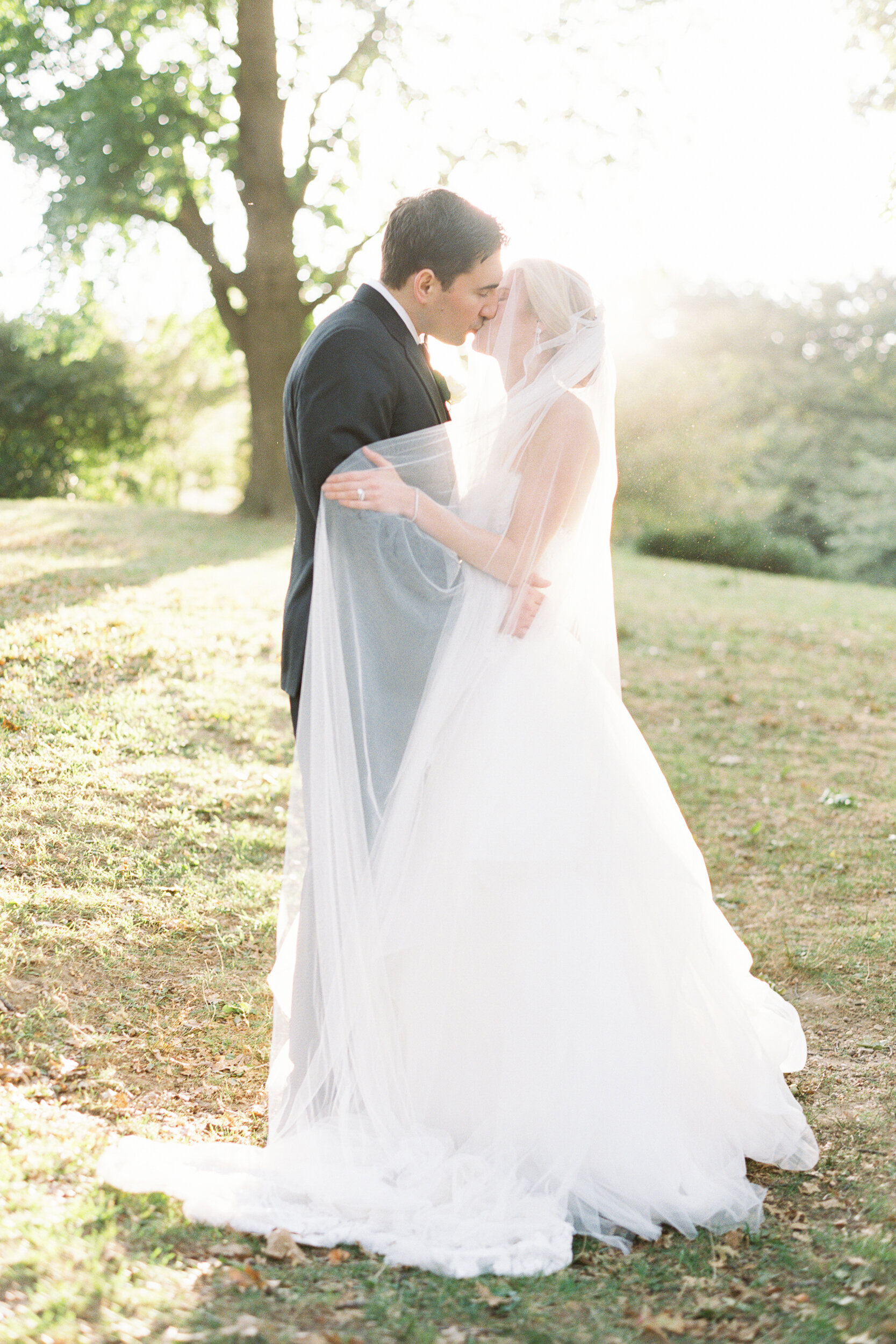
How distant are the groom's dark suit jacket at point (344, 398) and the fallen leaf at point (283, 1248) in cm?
163

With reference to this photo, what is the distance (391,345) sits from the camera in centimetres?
322

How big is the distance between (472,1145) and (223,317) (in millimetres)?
15751

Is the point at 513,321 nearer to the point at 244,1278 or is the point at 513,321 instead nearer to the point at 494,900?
the point at 494,900

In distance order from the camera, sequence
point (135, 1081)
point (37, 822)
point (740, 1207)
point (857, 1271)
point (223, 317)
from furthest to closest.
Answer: point (223, 317)
point (37, 822)
point (135, 1081)
point (740, 1207)
point (857, 1271)

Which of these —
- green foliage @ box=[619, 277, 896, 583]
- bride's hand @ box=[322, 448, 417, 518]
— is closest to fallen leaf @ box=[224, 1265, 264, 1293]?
bride's hand @ box=[322, 448, 417, 518]

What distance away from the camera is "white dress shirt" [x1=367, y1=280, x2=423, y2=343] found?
3.27 metres

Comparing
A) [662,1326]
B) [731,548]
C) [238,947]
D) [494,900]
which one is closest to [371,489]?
[494,900]

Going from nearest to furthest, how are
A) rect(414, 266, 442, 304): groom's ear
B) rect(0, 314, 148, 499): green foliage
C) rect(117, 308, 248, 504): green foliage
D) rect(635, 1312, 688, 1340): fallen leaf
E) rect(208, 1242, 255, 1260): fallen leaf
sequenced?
rect(635, 1312, 688, 1340): fallen leaf → rect(208, 1242, 255, 1260): fallen leaf → rect(414, 266, 442, 304): groom's ear → rect(0, 314, 148, 499): green foliage → rect(117, 308, 248, 504): green foliage

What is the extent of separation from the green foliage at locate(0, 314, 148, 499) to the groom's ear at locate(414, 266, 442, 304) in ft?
67.7

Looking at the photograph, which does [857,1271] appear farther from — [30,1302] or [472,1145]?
[30,1302]

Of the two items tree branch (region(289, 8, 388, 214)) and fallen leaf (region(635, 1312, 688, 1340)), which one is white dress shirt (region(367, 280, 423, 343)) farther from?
tree branch (region(289, 8, 388, 214))

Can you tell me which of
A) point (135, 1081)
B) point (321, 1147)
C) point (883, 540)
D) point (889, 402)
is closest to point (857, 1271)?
point (321, 1147)

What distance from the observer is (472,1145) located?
3.19 meters

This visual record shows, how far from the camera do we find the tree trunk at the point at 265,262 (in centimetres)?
1476
